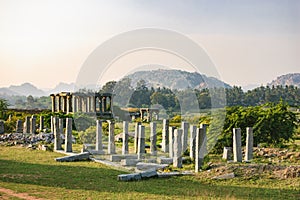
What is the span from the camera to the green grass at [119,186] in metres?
11.8

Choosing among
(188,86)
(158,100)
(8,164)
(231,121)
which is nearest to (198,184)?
(8,164)

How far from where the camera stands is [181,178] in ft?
46.7

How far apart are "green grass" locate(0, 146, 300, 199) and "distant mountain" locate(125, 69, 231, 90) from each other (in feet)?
45.5

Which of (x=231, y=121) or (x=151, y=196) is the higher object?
(x=231, y=121)

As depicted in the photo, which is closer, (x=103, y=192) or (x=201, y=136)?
(x=103, y=192)

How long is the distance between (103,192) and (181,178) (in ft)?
9.64

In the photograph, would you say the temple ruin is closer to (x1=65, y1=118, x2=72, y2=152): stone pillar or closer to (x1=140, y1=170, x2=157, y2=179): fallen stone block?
(x1=65, y1=118, x2=72, y2=152): stone pillar

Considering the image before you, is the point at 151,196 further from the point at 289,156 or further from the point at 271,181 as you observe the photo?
the point at 289,156

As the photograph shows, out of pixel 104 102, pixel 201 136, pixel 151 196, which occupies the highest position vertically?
pixel 104 102

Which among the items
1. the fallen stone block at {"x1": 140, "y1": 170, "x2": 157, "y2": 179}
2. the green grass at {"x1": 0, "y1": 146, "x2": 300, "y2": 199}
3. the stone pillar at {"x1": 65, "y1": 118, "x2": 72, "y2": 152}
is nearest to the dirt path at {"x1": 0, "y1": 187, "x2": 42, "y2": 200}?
the green grass at {"x1": 0, "y1": 146, "x2": 300, "y2": 199}

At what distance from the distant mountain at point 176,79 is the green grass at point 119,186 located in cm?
1387

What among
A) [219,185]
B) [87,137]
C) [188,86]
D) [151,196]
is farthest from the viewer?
[188,86]

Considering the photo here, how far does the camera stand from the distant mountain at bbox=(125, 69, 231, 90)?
30109mm

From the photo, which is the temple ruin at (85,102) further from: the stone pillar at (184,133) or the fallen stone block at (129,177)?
the fallen stone block at (129,177)
